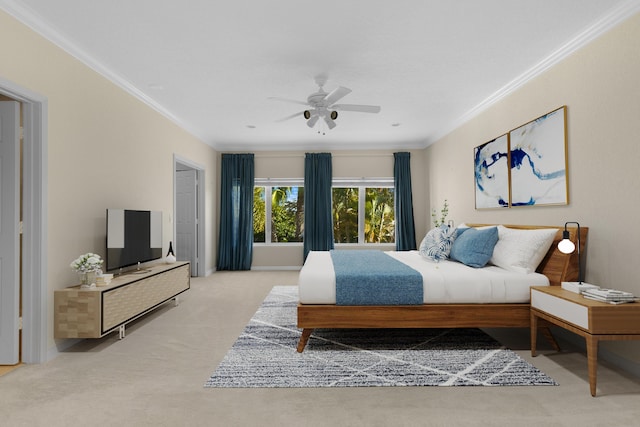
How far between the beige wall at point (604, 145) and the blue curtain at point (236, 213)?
5.07 m

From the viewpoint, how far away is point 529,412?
191 centimetres

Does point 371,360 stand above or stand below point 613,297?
below

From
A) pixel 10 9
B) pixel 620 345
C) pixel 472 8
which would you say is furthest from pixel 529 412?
pixel 10 9

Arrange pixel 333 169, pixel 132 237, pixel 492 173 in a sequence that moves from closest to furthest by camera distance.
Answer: pixel 132 237 < pixel 492 173 < pixel 333 169

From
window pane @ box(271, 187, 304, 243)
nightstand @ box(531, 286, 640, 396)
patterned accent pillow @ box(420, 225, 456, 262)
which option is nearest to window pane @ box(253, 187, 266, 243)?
window pane @ box(271, 187, 304, 243)

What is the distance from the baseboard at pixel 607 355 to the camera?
2.36 meters

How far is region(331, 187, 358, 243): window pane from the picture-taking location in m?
7.19

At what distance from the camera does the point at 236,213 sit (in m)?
7.02

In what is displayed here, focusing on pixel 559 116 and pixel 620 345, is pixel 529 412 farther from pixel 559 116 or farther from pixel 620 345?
pixel 559 116

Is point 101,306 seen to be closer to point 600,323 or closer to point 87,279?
point 87,279

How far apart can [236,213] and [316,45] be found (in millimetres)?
4651

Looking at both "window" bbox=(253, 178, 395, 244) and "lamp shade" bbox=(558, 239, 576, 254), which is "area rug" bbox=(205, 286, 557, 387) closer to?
"lamp shade" bbox=(558, 239, 576, 254)

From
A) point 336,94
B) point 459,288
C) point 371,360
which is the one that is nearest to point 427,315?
point 459,288

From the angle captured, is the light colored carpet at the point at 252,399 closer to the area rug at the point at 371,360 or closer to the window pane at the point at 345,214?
the area rug at the point at 371,360
